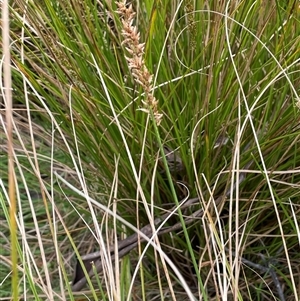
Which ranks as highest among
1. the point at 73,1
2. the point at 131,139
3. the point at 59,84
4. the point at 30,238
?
the point at 73,1

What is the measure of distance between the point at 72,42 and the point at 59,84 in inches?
3.2

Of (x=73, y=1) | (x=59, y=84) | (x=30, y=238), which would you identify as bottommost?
(x=30, y=238)

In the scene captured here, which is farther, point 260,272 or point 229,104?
point 260,272

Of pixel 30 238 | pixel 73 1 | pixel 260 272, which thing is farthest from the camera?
pixel 30 238

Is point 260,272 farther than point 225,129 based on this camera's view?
Yes

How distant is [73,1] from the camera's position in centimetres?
75

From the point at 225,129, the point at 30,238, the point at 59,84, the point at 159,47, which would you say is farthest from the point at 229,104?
the point at 30,238

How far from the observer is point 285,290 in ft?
2.89

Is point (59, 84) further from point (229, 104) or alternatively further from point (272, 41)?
point (272, 41)

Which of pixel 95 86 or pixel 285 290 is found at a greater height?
pixel 95 86

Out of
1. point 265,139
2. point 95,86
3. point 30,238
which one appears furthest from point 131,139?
point 30,238

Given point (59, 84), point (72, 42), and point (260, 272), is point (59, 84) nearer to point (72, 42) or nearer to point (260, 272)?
point (72, 42)

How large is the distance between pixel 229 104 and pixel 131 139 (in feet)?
0.56

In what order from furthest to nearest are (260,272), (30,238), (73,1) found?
(30,238) < (260,272) < (73,1)
